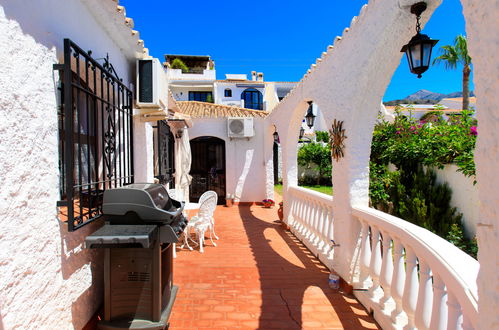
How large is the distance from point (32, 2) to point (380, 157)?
22.9 feet

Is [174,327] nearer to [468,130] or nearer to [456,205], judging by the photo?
[456,205]

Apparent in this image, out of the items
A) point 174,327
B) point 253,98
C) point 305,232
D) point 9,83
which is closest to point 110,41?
point 9,83

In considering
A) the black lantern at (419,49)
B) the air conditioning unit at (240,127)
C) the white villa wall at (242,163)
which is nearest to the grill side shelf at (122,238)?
the black lantern at (419,49)

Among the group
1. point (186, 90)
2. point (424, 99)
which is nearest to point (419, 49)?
point (186, 90)

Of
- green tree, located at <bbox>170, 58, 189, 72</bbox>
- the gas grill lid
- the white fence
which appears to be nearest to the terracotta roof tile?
the white fence

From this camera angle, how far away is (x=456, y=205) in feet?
18.9

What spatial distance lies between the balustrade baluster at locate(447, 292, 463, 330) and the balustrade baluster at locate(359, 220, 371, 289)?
5.54 feet

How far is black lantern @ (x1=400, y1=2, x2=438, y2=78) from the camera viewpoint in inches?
113

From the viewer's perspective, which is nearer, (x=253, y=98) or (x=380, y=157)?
(x=380, y=157)

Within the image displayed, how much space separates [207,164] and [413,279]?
31.2 ft

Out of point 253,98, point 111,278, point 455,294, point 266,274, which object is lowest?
point 266,274

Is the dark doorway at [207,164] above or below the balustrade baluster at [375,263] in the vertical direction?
above

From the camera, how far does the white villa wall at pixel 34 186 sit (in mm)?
1742

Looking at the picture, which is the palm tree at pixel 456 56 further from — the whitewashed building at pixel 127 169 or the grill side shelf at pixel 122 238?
the grill side shelf at pixel 122 238
